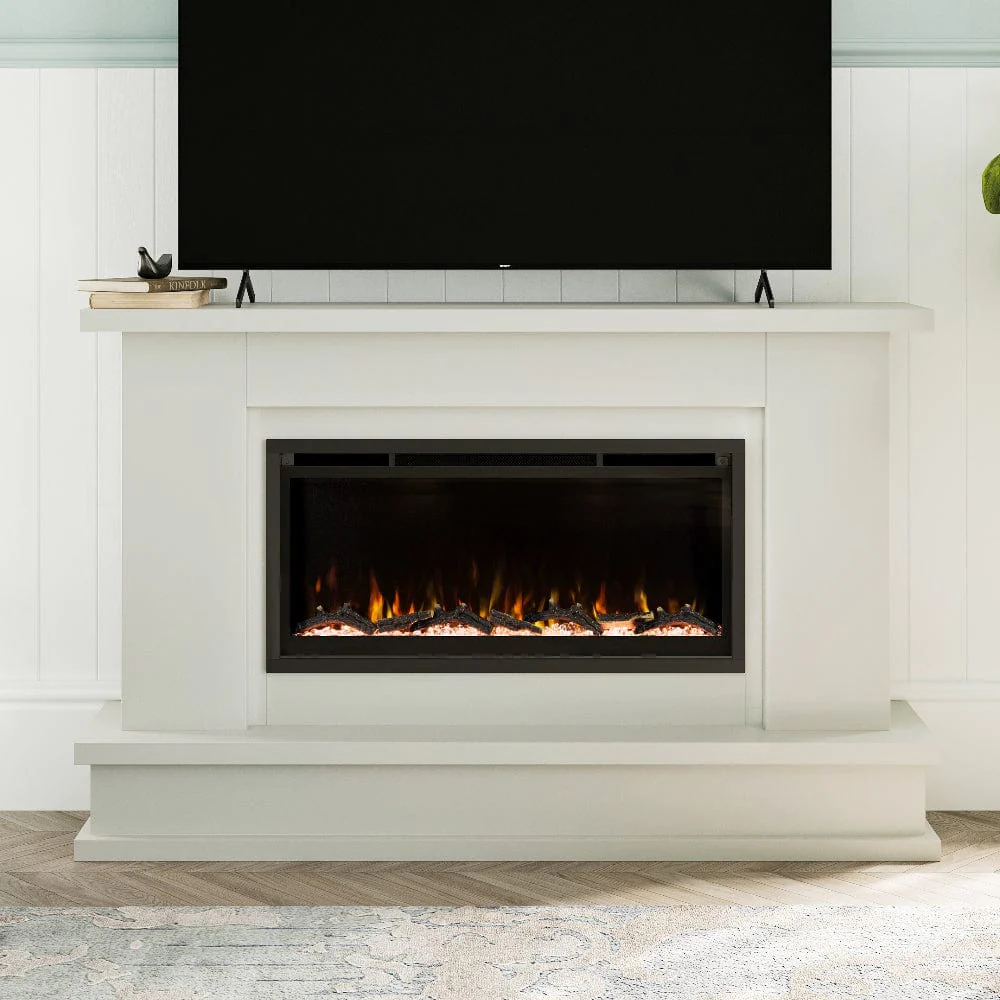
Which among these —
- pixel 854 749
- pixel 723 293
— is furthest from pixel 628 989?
pixel 723 293

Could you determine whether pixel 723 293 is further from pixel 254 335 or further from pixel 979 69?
pixel 254 335

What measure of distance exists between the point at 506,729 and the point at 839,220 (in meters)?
1.40

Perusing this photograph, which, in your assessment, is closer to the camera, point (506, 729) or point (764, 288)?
point (506, 729)

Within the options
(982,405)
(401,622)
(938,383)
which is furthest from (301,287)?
(982,405)

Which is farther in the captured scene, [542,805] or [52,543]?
[52,543]

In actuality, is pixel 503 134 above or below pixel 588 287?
above

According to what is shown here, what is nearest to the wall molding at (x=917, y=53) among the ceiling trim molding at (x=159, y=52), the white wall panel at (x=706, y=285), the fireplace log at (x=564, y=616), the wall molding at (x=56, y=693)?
the ceiling trim molding at (x=159, y=52)

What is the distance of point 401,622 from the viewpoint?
280 centimetres

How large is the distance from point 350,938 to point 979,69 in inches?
92.0

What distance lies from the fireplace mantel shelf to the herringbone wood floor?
1.09 metres

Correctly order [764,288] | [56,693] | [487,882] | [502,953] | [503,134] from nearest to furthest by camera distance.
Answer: [502,953] < [487,882] < [503,134] < [764,288] < [56,693]

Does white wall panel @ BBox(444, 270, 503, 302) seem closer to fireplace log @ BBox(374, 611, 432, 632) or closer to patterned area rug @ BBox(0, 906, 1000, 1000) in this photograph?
fireplace log @ BBox(374, 611, 432, 632)

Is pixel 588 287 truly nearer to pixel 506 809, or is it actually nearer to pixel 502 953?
pixel 506 809

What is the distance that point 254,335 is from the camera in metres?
2.64
